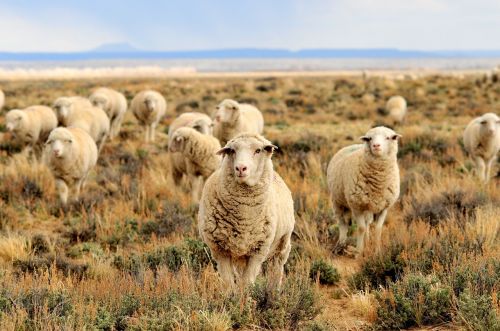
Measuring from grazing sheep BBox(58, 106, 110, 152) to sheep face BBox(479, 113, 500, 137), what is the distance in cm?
898

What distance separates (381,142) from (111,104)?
1308 centimetres

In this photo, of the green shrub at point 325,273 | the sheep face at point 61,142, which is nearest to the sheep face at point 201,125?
the sheep face at point 61,142

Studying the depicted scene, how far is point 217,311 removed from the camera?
15.7 feet

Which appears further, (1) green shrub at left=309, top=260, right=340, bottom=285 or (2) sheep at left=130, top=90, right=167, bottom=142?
(2) sheep at left=130, top=90, right=167, bottom=142

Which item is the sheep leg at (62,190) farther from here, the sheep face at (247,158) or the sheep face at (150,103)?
the sheep face at (150,103)

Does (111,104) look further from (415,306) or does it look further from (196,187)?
(415,306)

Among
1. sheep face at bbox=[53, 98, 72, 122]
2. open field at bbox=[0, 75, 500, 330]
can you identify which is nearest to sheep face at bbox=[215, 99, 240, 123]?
open field at bbox=[0, 75, 500, 330]

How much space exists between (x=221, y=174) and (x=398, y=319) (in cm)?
203

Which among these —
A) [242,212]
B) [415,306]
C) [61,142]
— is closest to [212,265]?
[242,212]

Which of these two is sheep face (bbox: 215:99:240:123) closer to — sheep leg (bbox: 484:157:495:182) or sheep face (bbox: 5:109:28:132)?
sheep leg (bbox: 484:157:495:182)

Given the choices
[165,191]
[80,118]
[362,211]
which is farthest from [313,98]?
[362,211]

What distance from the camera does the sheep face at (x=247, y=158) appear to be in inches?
202

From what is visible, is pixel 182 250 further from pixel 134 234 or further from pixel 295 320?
pixel 295 320

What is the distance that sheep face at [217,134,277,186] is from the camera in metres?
Answer: 5.12
